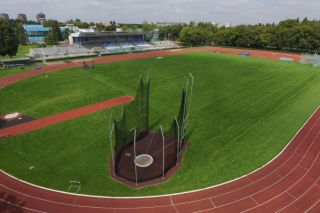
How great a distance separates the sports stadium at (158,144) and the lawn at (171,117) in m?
0.14

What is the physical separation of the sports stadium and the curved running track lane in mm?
82

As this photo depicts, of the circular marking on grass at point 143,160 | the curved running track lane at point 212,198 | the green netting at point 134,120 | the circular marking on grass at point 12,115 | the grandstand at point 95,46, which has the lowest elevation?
the curved running track lane at point 212,198

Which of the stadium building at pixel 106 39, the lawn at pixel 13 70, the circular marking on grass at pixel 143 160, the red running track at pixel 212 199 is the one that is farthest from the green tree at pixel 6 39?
the circular marking on grass at pixel 143 160

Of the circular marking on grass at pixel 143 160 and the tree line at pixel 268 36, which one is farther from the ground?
the tree line at pixel 268 36

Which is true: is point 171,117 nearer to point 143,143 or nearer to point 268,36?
point 143,143

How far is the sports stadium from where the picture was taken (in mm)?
19891

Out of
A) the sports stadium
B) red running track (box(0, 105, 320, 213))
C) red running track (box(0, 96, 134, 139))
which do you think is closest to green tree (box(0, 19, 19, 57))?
the sports stadium

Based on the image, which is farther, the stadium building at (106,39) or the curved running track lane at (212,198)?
the stadium building at (106,39)

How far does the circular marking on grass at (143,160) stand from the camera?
2364cm

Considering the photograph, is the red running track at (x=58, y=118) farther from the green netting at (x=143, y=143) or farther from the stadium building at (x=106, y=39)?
the stadium building at (x=106, y=39)

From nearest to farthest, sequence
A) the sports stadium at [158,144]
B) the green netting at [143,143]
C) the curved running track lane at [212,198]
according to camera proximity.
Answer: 1. the curved running track lane at [212,198]
2. the sports stadium at [158,144]
3. the green netting at [143,143]

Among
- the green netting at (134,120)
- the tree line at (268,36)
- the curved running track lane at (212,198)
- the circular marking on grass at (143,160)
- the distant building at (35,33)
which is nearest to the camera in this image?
the curved running track lane at (212,198)

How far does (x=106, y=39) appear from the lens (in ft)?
355

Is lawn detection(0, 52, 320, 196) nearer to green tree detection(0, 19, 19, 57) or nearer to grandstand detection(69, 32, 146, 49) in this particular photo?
green tree detection(0, 19, 19, 57)
